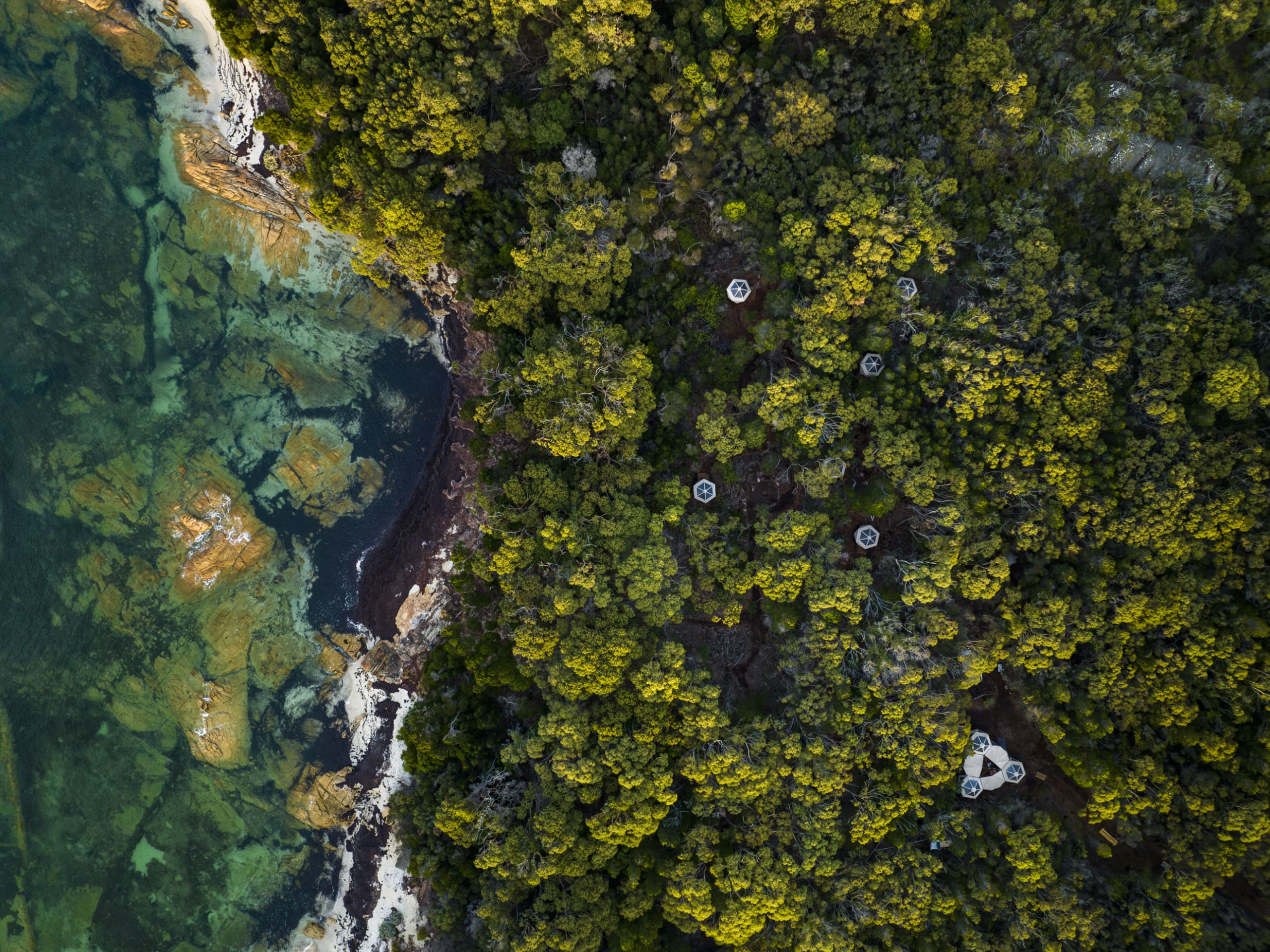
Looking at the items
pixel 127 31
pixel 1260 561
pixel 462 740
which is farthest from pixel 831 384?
pixel 127 31

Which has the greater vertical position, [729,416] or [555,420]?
[729,416]

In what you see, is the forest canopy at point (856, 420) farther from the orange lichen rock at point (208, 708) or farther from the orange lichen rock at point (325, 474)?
the orange lichen rock at point (208, 708)

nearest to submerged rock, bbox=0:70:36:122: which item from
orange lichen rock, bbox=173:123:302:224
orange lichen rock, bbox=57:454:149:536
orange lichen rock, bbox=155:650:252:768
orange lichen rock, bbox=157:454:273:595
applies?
orange lichen rock, bbox=173:123:302:224

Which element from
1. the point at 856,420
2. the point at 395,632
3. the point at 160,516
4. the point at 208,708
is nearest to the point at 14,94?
the point at 160,516

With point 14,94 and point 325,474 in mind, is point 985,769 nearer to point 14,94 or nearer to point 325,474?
point 325,474

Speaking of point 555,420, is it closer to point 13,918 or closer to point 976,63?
point 976,63

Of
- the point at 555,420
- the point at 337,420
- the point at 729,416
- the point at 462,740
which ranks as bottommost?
the point at 462,740
